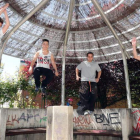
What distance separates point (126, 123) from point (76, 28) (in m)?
5.01

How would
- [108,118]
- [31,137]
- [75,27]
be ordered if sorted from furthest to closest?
[75,27] → [108,118] → [31,137]

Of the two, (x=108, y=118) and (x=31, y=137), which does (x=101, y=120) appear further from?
(x=31, y=137)

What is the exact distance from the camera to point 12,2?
6289 millimetres

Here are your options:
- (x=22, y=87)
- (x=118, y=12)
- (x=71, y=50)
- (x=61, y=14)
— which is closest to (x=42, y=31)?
(x=61, y=14)

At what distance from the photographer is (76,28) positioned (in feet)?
27.4

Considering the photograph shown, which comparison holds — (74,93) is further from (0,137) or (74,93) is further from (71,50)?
(0,137)

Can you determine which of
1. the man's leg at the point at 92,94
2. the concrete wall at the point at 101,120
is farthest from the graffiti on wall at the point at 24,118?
the man's leg at the point at 92,94

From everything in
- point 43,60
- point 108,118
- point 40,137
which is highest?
point 43,60

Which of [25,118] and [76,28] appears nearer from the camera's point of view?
[25,118]

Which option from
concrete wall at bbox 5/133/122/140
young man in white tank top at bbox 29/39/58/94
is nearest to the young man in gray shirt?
concrete wall at bbox 5/133/122/140

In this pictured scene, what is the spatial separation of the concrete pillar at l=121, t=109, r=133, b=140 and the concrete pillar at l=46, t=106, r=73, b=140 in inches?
121

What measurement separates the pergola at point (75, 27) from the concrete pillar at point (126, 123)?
1049mm

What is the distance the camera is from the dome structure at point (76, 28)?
663cm

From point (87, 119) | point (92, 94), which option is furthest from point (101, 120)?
point (92, 94)
